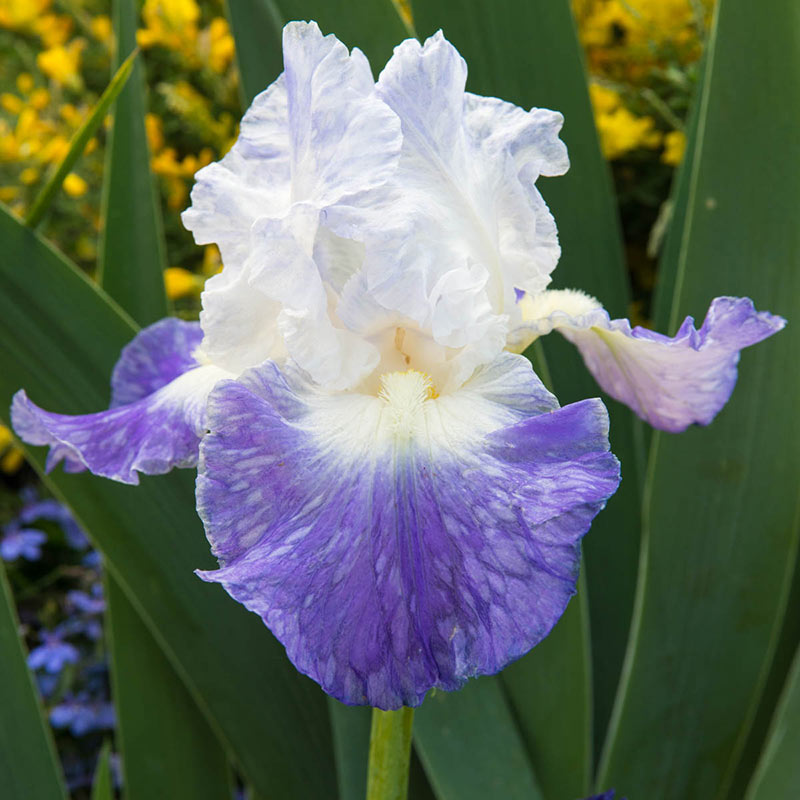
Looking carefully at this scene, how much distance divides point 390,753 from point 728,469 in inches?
13.9

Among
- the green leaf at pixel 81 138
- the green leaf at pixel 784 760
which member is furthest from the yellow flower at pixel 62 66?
the green leaf at pixel 784 760

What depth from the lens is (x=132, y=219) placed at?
800mm

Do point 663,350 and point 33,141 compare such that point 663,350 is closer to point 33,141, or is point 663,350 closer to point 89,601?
point 89,601

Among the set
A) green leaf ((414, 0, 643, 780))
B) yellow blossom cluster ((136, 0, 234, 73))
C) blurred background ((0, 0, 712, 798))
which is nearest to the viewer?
green leaf ((414, 0, 643, 780))

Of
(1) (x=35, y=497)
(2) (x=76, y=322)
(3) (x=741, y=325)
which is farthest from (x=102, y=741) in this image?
(3) (x=741, y=325)

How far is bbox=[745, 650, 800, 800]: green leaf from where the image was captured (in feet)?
1.92

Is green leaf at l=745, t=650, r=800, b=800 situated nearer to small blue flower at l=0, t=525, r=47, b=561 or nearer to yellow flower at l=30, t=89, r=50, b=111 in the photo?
small blue flower at l=0, t=525, r=47, b=561

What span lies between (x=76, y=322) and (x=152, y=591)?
8.4 inches

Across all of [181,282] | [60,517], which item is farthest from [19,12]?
[60,517]

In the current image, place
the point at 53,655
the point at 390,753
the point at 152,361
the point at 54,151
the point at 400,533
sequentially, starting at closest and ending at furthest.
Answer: the point at 400,533, the point at 390,753, the point at 152,361, the point at 53,655, the point at 54,151

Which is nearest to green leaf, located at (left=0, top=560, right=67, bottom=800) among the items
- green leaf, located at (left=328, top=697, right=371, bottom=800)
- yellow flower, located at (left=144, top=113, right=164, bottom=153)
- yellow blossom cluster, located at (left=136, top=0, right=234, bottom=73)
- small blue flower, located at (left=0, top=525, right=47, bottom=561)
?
green leaf, located at (left=328, top=697, right=371, bottom=800)

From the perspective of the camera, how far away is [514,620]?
39cm

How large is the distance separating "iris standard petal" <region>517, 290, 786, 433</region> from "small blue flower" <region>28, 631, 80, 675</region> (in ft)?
2.54

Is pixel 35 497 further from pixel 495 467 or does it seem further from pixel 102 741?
pixel 495 467
